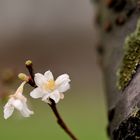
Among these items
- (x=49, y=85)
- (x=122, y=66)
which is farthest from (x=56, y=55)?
(x=49, y=85)

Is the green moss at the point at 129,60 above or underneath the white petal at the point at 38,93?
underneath

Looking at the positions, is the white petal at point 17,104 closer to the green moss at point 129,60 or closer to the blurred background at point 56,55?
the green moss at point 129,60

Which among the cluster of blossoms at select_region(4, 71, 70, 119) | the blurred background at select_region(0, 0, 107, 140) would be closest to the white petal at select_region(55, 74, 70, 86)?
the cluster of blossoms at select_region(4, 71, 70, 119)

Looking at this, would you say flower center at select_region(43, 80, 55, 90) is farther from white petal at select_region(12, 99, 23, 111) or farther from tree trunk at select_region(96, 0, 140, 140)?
tree trunk at select_region(96, 0, 140, 140)

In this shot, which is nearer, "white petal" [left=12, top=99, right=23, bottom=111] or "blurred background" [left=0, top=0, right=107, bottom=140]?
"white petal" [left=12, top=99, right=23, bottom=111]

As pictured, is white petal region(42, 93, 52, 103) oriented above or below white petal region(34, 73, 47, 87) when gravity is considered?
below

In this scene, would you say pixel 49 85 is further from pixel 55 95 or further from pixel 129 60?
pixel 129 60

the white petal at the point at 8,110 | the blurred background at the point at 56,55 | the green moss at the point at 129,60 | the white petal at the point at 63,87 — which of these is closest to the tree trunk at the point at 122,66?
the green moss at the point at 129,60
